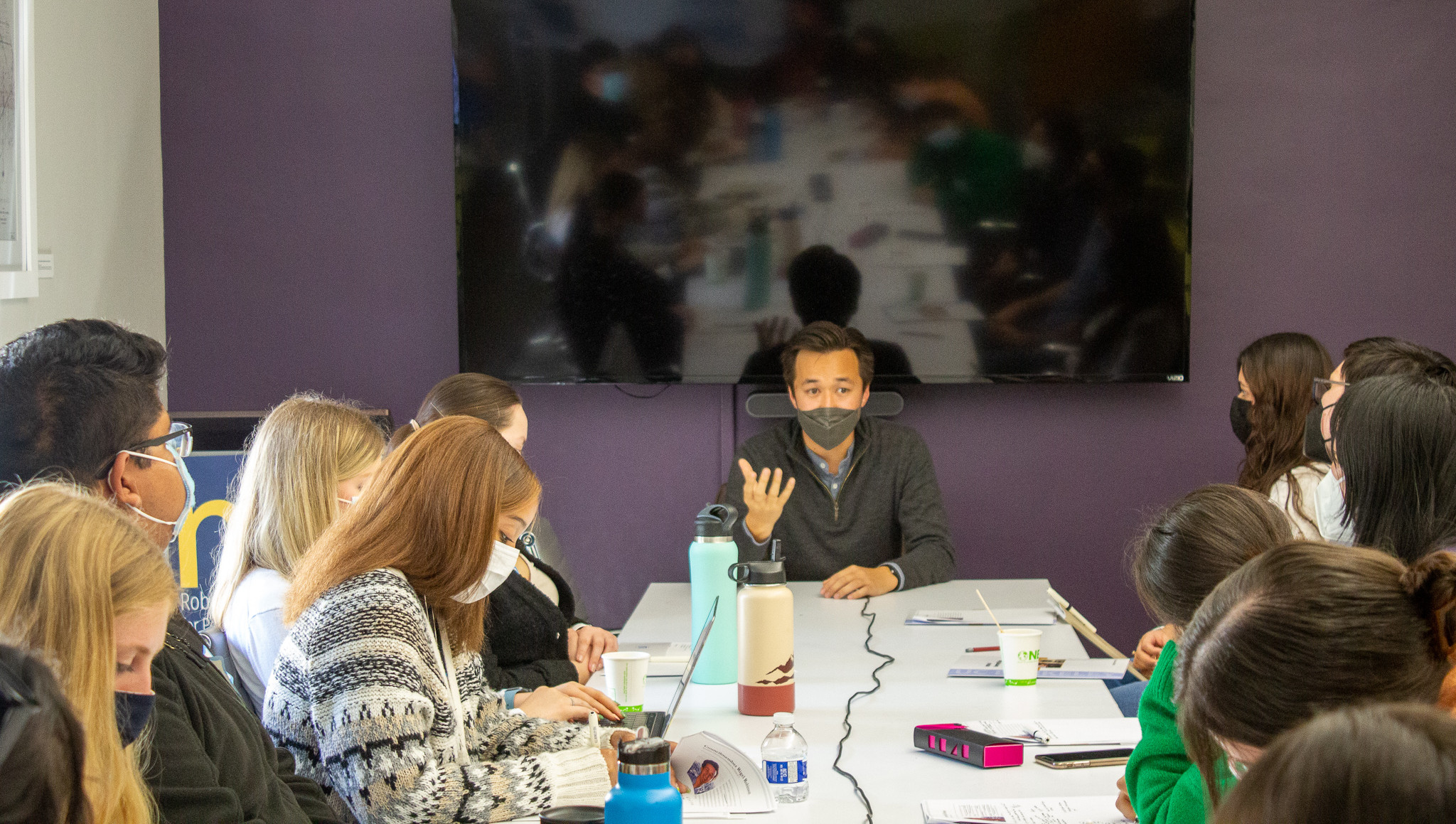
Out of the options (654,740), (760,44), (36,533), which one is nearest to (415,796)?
(654,740)

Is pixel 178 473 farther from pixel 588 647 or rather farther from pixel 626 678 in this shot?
pixel 588 647

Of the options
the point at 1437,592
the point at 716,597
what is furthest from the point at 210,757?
the point at 1437,592

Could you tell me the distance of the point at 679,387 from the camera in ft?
13.0

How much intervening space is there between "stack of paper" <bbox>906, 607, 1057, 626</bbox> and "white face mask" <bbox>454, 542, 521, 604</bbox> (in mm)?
1080

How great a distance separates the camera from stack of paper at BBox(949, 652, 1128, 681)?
7.24ft

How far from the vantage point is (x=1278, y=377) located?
3232 millimetres

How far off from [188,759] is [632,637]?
130cm

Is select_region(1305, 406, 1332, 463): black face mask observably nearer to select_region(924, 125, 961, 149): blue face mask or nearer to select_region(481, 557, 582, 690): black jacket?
select_region(924, 125, 961, 149): blue face mask

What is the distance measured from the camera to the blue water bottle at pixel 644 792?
1.21 meters

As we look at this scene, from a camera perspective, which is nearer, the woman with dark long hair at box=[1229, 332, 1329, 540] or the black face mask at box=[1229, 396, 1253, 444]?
the woman with dark long hair at box=[1229, 332, 1329, 540]

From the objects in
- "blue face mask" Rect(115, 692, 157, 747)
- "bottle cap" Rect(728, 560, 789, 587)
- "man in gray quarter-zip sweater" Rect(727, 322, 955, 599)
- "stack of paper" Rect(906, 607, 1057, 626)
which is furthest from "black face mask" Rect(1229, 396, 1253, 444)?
"blue face mask" Rect(115, 692, 157, 747)

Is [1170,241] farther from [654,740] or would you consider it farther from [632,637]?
[654,740]

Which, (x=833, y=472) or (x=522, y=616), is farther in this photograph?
(x=833, y=472)

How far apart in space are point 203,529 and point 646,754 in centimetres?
231
